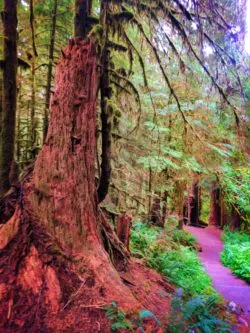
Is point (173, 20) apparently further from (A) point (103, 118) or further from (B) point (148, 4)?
(A) point (103, 118)

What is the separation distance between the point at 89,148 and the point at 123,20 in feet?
7.20

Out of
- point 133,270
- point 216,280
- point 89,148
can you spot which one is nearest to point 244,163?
point 216,280

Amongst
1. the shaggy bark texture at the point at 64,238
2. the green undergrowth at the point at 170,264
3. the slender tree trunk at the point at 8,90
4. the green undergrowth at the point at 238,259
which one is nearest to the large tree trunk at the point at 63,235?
the shaggy bark texture at the point at 64,238

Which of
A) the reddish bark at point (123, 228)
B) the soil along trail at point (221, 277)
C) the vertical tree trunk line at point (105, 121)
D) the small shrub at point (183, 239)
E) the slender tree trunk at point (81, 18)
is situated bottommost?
the soil along trail at point (221, 277)

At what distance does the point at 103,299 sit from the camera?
3.33m

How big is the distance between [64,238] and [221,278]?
7.88m

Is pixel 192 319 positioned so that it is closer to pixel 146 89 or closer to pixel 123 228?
pixel 123 228

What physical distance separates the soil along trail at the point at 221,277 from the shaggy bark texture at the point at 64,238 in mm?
3629

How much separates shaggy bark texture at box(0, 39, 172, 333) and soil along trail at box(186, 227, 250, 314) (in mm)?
3629

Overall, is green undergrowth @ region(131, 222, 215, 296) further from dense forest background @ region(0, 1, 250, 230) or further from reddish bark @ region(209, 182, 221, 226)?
reddish bark @ region(209, 182, 221, 226)

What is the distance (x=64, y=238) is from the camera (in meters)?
3.65

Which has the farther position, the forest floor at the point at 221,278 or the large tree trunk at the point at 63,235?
the forest floor at the point at 221,278

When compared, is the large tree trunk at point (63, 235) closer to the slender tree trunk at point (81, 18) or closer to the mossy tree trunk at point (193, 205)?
the slender tree trunk at point (81, 18)

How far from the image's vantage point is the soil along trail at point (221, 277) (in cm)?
778
